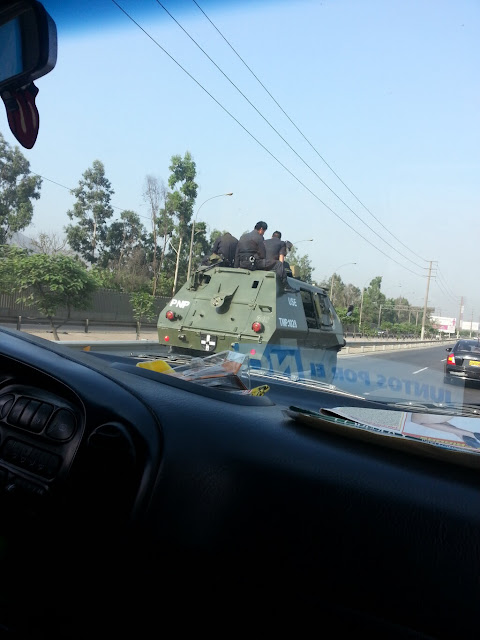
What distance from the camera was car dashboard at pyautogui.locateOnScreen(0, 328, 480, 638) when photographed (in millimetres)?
1027

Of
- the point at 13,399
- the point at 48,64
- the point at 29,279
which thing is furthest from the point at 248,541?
the point at 29,279

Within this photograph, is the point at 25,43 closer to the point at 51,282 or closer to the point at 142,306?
the point at 51,282

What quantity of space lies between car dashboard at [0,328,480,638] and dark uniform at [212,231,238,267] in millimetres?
7095

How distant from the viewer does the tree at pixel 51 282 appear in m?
8.58

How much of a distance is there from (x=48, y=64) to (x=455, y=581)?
6.44ft

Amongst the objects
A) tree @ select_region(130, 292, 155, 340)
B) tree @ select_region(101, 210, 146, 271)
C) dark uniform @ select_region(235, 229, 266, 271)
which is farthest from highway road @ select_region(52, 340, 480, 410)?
tree @ select_region(101, 210, 146, 271)

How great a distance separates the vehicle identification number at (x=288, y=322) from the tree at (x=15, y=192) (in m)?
3.61

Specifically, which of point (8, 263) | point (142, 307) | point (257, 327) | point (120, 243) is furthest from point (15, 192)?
point (120, 243)

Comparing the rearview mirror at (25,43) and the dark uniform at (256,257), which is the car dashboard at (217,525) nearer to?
the rearview mirror at (25,43)

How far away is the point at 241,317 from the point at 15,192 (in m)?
Answer: 3.77

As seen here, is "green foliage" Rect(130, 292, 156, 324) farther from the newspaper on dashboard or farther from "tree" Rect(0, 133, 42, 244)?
the newspaper on dashboard

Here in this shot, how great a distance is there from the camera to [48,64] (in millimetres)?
1888

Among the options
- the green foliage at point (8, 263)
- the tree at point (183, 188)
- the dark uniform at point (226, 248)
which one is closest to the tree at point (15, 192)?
the green foliage at point (8, 263)

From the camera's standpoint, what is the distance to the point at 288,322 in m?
7.95
